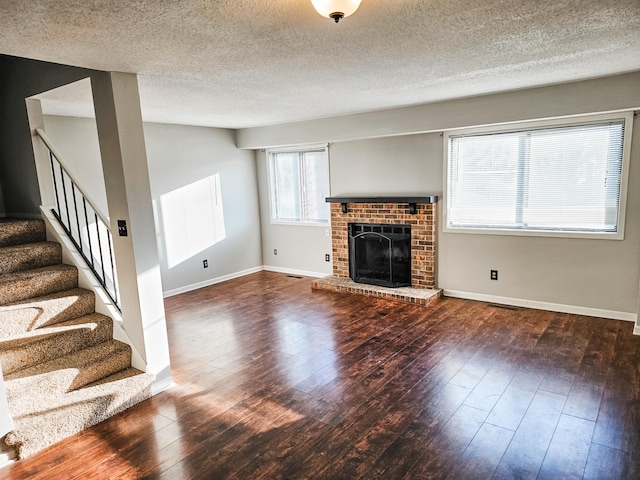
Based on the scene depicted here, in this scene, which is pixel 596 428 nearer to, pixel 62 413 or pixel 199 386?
pixel 199 386

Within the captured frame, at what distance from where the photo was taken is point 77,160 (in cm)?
458

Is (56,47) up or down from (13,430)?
up

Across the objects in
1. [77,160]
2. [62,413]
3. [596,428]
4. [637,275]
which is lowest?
[596,428]

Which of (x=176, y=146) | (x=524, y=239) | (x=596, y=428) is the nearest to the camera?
(x=596, y=428)

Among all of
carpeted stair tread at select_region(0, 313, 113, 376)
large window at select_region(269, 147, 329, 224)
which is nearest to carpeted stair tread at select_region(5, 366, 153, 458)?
carpeted stair tread at select_region(0, 313, 113, 376)

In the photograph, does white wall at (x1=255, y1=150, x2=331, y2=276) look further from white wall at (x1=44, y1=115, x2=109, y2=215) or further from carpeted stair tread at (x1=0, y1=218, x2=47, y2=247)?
carpeted stair tread at (x1=0, y1=218, x2=47, y2=247)

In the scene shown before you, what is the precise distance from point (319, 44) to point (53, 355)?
9.08 ft

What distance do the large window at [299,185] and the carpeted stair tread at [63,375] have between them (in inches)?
150

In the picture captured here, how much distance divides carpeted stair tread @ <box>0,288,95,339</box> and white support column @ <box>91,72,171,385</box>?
1.21 feet

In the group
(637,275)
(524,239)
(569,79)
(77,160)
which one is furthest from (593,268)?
(77,160)

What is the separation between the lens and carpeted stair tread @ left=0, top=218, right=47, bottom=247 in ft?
11.5

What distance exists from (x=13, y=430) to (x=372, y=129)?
442cm

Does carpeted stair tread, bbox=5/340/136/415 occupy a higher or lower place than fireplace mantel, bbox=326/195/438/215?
lower

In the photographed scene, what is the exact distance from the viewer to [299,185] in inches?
255
